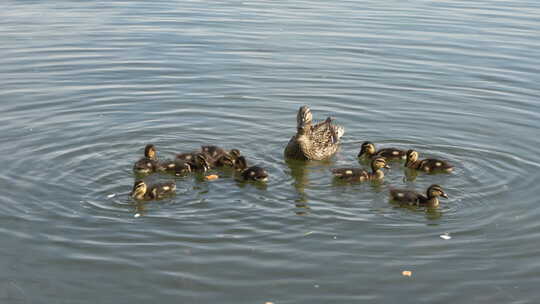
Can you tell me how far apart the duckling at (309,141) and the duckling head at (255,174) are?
131cm

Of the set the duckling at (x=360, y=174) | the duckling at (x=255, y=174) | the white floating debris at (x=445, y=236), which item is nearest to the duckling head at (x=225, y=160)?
the duckling at (x=255, y=174)

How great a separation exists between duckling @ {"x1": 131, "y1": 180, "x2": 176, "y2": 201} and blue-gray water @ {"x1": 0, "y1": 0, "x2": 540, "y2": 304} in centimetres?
14

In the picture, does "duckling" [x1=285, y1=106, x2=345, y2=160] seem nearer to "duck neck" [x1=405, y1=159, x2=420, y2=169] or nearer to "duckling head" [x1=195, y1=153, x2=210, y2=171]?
"duck neck" [x1=405, y1=159, x2=420, y2=169]

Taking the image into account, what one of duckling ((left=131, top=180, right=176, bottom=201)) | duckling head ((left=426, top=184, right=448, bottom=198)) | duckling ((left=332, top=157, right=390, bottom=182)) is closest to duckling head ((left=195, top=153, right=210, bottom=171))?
duckling ((left=131, top=180, right=176, bottom=201))

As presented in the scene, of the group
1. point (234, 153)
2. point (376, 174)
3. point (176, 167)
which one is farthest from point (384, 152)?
point (176, 167)

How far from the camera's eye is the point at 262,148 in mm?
11203

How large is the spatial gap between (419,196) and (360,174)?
3.08ft

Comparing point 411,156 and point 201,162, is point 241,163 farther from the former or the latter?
point 411,156

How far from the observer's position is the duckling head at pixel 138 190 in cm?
886

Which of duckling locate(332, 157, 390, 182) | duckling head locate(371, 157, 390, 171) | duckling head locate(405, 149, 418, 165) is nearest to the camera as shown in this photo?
duckling locate(332, 157, 390, 182)

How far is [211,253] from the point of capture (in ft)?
25.5

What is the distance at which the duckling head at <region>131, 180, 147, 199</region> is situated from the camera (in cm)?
886

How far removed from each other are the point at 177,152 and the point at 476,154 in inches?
155

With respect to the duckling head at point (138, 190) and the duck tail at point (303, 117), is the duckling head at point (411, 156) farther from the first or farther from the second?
the duckling head at point (138, 190)
